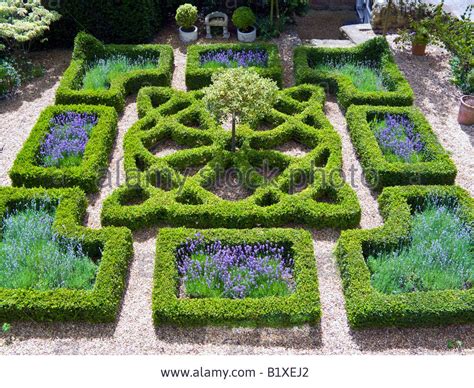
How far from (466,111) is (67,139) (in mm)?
9613

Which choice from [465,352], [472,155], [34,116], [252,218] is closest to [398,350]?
[465,352]

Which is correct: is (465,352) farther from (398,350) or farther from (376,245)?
(376,245)

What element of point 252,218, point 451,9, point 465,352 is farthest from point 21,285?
point 451,9

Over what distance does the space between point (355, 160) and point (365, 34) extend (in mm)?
6855

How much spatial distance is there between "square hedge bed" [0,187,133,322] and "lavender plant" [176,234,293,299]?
110cm

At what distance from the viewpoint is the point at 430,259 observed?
9.88m

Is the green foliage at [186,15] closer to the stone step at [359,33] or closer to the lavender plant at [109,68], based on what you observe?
the lavender plant at [109,68]

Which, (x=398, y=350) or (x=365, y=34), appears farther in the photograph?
(x=365, y=34)

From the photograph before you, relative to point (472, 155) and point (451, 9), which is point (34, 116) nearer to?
point (472, 155)

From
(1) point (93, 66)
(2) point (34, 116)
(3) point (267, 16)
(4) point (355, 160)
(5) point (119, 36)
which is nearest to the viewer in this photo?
(4) point (355, 160)

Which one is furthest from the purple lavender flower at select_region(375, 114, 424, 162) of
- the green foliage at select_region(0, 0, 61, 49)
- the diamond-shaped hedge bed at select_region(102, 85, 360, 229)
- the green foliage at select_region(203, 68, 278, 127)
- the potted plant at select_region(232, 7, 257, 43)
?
the green foliage at select_region(0, 0, 61, 49)

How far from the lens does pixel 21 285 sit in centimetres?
960

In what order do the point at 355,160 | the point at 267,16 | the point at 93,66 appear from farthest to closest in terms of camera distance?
1. the point at 267,16
2. the point at 93,66
3. the point at 355,160

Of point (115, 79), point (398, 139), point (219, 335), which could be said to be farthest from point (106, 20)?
point (219, 335)
